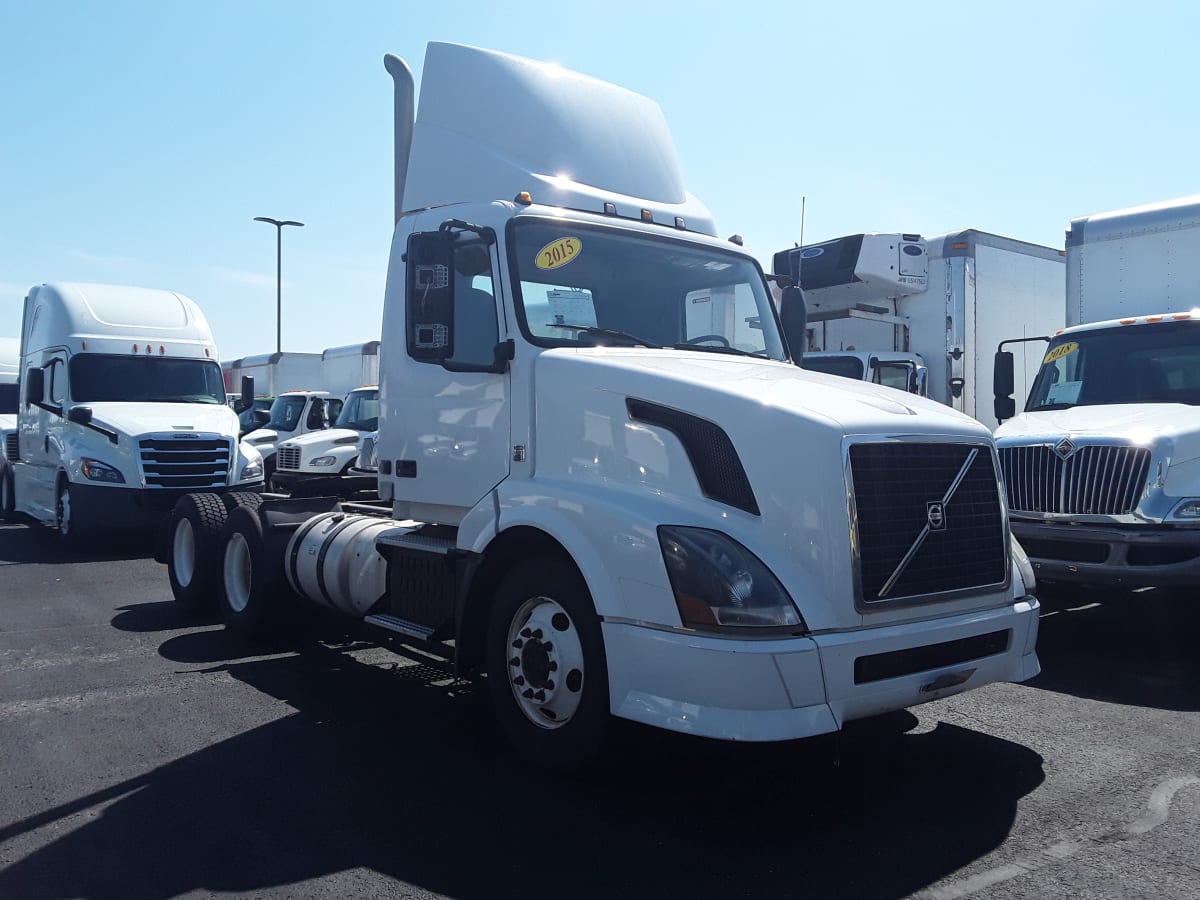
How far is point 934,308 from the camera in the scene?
12891 millimetres

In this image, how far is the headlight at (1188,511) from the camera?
667cm

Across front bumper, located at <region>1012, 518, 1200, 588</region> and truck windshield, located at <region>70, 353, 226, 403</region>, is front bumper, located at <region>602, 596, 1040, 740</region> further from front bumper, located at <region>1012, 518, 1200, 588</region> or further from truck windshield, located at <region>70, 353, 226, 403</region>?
truck windshield, located at <region>70, 353, 226, 403</region>

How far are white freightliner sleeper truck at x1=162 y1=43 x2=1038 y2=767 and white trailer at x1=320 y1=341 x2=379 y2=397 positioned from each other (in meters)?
16.6

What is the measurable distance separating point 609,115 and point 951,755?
4189 millimetres

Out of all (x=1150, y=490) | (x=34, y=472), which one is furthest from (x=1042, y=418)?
(x=34, y=472)

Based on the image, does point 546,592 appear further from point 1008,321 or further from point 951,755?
point 1008,321

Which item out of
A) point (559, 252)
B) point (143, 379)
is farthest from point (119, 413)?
point (559, 252)

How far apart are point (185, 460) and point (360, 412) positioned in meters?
4.53

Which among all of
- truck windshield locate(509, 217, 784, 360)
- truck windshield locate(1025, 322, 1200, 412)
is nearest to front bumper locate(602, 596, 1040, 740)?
truck windshield locate(509, 217, 784, 360)

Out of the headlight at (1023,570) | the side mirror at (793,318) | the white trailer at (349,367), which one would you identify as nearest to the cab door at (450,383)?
the side mirror at (793,318)

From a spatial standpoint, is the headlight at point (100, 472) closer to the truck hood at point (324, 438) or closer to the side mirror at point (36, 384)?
the side mirror at point (36, 384)

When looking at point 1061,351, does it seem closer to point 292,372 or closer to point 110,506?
point 110,506

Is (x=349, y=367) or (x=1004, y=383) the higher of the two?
(x=349, y=367)

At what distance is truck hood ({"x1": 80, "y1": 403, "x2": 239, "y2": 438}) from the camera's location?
1280 cm
